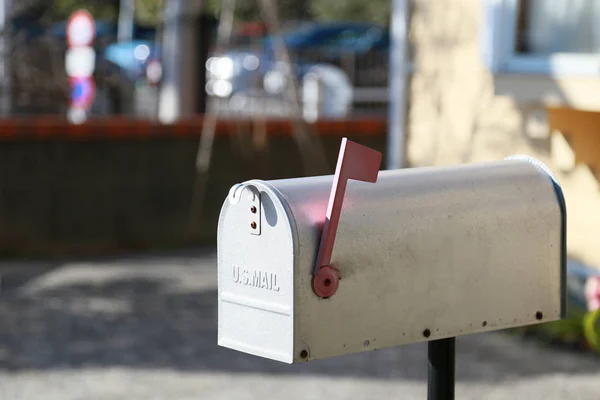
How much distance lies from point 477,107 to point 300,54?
13.3 metres

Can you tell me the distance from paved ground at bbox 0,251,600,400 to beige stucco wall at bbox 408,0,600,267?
3.03 ft

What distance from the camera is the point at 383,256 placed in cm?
265

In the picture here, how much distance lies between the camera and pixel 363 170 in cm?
261

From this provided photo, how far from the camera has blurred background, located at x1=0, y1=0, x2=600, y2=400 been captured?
19.8ft

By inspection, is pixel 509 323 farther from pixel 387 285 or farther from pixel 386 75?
pixel 386 75

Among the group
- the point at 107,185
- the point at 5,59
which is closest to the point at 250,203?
the point at 107,185

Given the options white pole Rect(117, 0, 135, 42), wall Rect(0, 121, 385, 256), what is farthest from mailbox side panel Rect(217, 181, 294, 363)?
white pole Rect(117, 0, 135, 42)

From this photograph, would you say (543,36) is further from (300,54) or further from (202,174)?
(300,54)

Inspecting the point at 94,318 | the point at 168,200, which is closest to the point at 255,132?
the point at 168,200

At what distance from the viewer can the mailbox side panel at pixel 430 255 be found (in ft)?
8.46

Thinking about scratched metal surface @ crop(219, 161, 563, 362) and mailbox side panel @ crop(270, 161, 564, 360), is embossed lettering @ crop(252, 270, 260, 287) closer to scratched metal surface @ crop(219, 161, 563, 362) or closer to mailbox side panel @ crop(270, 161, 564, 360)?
scratched metal surface @ crop(219, 161, 563, 362)

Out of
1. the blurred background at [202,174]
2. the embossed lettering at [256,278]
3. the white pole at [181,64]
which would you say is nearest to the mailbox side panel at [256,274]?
the embossed lettering at [256,278]

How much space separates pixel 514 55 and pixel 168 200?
448cm

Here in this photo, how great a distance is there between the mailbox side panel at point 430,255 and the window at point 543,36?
3084 mm
